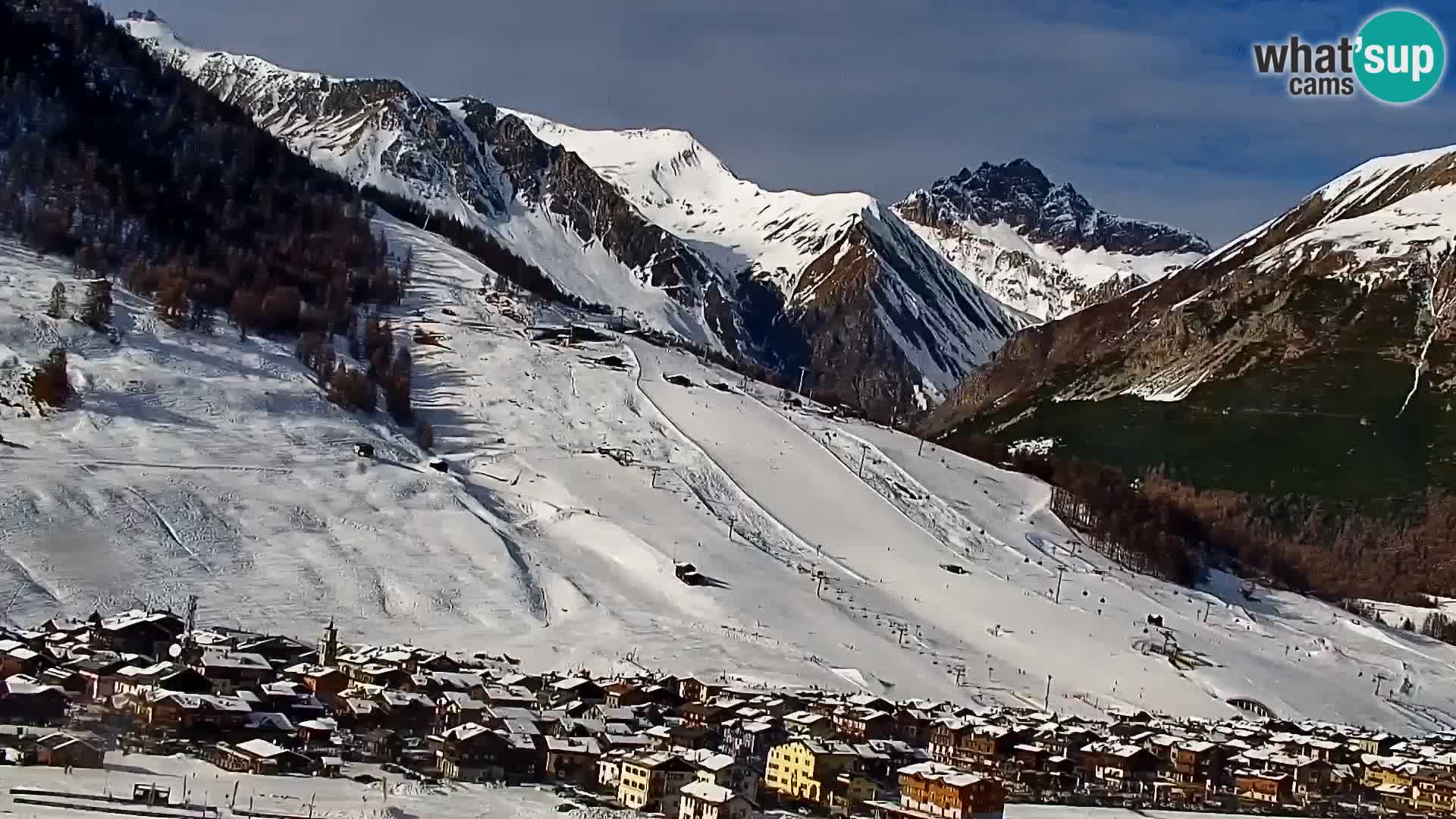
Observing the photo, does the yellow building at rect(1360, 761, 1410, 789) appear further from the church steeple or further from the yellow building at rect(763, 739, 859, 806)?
the church steeple

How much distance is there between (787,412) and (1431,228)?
407 feet

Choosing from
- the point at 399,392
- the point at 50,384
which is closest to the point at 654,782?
the point at 50,384

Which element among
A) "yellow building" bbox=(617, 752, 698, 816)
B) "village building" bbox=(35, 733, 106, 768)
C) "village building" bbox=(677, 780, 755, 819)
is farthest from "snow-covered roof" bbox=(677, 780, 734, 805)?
"village building" bbox=(35, 733, 106, 768)

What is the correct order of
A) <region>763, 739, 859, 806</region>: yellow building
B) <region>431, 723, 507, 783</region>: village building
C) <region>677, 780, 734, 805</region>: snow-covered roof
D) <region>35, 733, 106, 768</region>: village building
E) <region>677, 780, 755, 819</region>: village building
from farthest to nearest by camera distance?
<region>763, 739, 859, 806</region>: yellow building, <region>431, 723, 507, 783</region>: village building, <region>677, 780, 734, 805</region>: snow-covered roof, <region>677, 780, 755, 819</region>: village building, <region>35, 733, 106, 768</region>: village building

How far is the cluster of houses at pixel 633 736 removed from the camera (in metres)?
34.8

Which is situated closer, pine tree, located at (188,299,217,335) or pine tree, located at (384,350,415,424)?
pine tree, located at (188,299,217,335)

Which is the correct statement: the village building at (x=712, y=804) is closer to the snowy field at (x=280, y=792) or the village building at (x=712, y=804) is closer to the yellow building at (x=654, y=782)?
the yellow building at (x=654, y=782)

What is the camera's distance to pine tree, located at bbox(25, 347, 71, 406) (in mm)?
72875

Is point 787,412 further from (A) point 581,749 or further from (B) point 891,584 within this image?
(A) point 581,749

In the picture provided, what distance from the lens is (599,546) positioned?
240 ft

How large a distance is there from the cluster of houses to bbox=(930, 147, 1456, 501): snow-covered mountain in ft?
314

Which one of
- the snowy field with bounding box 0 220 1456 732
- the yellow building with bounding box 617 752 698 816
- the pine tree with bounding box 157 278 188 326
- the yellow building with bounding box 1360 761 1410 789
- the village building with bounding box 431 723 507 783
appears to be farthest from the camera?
the pine tree with bounding box 157 278 188 326

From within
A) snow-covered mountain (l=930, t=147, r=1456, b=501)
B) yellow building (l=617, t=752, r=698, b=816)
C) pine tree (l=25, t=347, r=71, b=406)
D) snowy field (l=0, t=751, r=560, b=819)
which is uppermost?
snow-covered mountain (l=930, t=147, r=1456, b=501)

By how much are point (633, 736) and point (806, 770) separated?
4.65 meters
